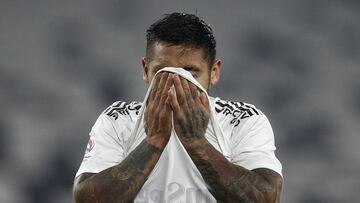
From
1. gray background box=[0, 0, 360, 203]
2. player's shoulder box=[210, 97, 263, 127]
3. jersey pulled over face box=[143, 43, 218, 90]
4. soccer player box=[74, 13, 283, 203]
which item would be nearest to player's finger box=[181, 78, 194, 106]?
soccer player box=[74, 13, 283, 203]

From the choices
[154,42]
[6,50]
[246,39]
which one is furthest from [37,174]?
[154,42]

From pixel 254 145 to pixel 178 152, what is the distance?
0.91 feet

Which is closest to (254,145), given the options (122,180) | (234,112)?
(234,112)

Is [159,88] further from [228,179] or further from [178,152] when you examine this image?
[228,179]

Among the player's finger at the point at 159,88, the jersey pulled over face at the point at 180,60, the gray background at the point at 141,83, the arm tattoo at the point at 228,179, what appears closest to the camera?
the arm tattoo at the point at 228,179

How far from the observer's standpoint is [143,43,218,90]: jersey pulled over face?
2564mm

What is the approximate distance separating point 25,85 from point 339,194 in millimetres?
2897

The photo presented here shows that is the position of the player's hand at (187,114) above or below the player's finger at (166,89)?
below

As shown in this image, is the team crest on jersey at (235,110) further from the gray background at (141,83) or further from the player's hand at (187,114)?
the gray background at (141,83)

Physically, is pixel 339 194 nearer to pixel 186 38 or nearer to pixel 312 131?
pixel 312 131

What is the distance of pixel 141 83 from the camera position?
5.91m

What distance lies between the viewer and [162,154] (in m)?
2.48

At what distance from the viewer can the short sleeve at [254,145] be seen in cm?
245

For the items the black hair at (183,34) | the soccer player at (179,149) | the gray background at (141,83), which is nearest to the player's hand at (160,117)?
the soccer player at (179,149)
